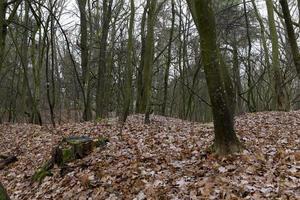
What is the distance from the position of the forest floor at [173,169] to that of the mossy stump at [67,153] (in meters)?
0.18

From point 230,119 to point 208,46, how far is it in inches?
50.7

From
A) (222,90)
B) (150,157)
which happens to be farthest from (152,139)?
(222,90)

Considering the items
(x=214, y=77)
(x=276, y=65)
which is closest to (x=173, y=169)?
(x=214, y=77)

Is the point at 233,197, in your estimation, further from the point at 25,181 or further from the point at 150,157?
the point at 25,181

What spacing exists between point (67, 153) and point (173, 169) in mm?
2698

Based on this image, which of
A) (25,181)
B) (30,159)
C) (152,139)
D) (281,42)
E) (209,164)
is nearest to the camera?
(209,164)

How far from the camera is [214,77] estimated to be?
6.00 m

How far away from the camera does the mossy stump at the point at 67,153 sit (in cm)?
739

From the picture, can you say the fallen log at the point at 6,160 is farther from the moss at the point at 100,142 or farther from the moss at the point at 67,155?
the moss at the point at 100,142

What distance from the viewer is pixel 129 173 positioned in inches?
241

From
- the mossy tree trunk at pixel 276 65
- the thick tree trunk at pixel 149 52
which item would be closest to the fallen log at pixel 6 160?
the thick tree trunk at pixel 149 52

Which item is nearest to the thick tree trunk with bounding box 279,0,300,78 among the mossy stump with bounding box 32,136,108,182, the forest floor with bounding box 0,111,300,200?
the forest floor with bounding box 0,111,300,200

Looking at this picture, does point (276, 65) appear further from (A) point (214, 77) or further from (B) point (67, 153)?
(B) point (67, 153)

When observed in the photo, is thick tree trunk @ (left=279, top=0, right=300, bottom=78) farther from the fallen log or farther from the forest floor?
the fallen log
